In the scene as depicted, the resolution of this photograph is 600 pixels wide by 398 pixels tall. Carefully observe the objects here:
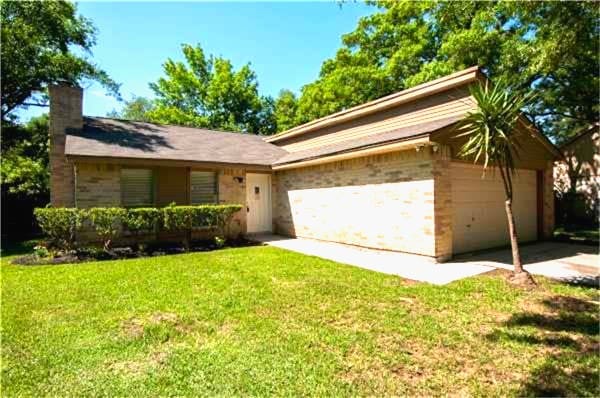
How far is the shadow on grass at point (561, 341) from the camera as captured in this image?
9.52 ft

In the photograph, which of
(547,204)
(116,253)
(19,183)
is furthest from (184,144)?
(547,204)

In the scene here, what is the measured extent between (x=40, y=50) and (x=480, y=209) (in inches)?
735

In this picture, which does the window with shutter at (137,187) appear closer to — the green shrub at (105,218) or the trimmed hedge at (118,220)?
the trimmed hedge at (118,220)

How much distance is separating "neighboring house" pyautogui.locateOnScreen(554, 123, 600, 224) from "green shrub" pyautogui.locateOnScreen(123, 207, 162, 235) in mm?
19888

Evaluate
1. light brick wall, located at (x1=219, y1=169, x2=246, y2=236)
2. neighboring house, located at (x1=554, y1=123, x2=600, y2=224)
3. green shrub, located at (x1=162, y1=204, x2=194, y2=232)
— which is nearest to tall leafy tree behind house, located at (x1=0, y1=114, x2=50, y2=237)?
green shrub, located at (x1=162, y1=204, x2=194, y2=232)

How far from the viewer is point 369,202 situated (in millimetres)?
9477

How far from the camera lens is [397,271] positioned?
7059mm

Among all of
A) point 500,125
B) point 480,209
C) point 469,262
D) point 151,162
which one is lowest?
point 469,262

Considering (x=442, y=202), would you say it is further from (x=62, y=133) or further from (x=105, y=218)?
(x=62, y=133)

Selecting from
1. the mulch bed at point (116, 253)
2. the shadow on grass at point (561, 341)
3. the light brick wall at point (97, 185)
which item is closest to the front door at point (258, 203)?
the mulch bed at point (116, 253)

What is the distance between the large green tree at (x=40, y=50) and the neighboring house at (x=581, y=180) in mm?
25036

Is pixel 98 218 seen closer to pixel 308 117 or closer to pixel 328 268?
pixel 328 268

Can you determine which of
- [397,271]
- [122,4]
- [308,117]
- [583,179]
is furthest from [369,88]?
[397,271]

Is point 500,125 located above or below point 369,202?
above
